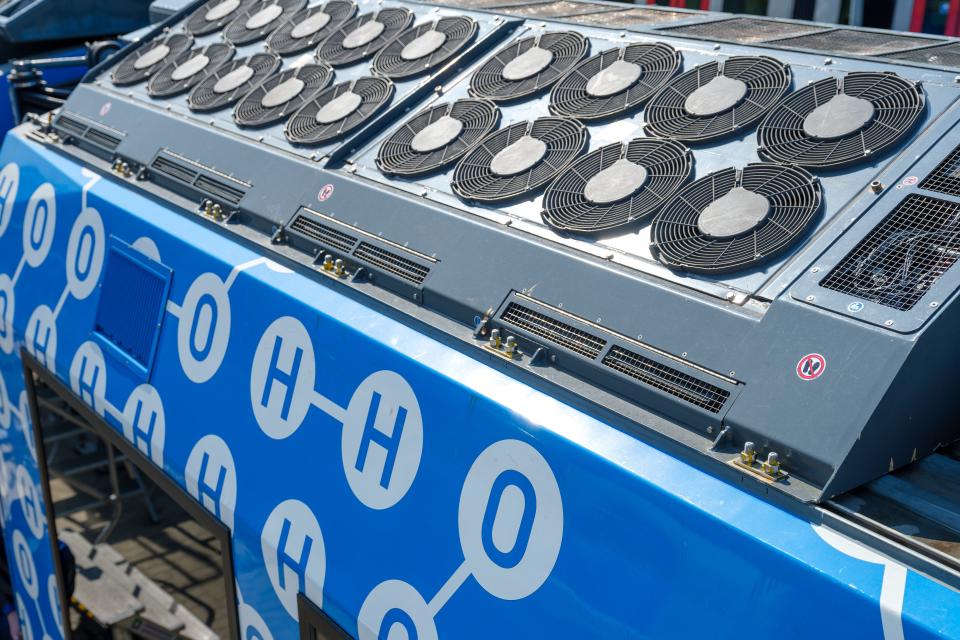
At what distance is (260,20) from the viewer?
6730 millimetres

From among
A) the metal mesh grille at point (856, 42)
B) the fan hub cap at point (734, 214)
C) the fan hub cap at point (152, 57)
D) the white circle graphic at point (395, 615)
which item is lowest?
the white circle graphic at point (395, 615)

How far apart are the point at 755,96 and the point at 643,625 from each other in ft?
7.37

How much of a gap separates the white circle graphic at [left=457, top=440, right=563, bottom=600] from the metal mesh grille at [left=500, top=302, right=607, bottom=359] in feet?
1.45

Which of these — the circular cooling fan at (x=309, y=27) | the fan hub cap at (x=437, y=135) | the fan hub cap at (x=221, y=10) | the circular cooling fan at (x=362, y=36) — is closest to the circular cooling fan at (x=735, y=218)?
the fan hub cap at (x=437, y=135)

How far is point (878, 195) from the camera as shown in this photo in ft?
10.0

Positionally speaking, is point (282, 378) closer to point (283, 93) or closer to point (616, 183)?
point (616, 183)

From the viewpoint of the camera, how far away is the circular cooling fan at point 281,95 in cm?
534

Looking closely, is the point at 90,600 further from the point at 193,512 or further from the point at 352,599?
the point at 352,599

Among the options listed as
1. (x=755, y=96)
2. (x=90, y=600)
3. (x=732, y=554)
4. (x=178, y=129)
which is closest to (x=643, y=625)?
(x=732, y=554)

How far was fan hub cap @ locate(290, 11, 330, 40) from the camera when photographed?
245 inches

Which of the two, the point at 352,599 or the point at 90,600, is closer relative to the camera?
the point at 352,599

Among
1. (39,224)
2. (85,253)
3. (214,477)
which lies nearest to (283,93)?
(85,253)

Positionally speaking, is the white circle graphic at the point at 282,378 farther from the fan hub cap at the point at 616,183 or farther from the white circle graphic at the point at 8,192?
the white circle graphic at the point at 8,192

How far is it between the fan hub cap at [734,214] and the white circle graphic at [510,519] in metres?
1.03
